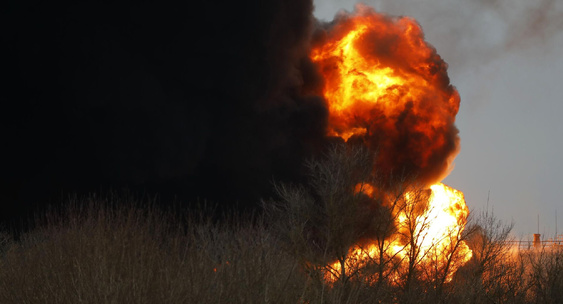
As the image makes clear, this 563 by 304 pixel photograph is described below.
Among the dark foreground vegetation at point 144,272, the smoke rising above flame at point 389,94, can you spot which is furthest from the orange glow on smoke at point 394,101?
the dark foreground vegetation at point 144,272

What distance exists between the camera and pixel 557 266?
45.7 metres

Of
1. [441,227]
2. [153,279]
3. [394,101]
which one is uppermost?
[394,101]

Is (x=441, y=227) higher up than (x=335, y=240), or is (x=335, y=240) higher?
(x=441, y=227)

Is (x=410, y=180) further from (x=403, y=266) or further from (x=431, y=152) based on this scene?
(x=403, y=266)

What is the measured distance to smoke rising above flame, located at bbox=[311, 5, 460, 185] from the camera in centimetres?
4312

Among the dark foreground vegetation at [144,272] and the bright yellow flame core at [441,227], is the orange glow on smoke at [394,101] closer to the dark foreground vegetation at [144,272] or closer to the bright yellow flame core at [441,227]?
the bright yellow flame core at [441,227]

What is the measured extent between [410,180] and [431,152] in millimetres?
2724

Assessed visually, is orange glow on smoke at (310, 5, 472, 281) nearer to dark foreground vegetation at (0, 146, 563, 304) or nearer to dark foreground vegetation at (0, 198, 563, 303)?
dark foreground vegetation at (0, 146, 563, 304)

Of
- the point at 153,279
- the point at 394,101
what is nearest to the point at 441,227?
the point at 394,101

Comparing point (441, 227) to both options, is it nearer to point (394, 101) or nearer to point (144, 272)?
point (394, 101)

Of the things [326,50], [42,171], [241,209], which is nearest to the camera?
[42,171]

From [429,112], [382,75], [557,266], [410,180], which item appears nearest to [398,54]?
[382,75]

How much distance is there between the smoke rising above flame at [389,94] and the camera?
43.1 m

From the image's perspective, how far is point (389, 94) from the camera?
1702 inches
